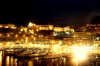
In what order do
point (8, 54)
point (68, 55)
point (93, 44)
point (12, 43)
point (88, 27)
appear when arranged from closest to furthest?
point (68, 55) → point (8, 54) → point (93, 44) → point (12, 43) → point (88, 27)

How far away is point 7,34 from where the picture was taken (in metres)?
28.6

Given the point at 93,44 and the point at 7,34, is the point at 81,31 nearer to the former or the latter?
the point at 93,44

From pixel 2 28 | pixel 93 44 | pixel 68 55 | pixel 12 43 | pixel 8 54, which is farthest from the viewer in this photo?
pixel 2 28

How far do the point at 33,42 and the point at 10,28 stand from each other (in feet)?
16.7

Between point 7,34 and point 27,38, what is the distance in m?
2.69

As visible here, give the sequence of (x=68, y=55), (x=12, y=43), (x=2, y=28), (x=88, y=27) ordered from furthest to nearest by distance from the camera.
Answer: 1. (x=88, y=27)
2. (x=2, y=28)
3. (x=12, y=43)
4. (x=68, y=55)

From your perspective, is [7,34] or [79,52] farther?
[7,34]

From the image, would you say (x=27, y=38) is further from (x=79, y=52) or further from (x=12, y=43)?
(x=79, y=52)

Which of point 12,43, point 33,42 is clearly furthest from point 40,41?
point 12,43

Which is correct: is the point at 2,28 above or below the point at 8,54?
above

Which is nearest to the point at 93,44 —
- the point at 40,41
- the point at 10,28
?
the point at 40,41

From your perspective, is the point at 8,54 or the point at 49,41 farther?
the point at 49,41

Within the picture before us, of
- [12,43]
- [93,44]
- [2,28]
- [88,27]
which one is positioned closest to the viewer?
[93,44]

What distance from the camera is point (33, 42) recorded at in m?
28.0
